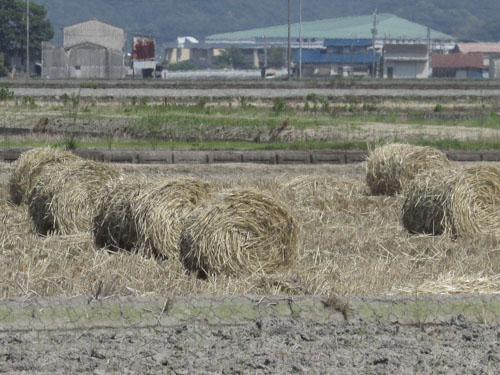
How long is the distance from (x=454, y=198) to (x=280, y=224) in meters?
2.85

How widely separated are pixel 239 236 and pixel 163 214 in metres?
1.28

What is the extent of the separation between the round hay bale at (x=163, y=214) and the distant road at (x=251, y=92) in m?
40.7

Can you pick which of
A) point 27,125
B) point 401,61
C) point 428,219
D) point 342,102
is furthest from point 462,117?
point 401,61

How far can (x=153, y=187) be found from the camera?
1092 cm

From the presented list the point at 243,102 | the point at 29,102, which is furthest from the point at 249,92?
the point at 29,102

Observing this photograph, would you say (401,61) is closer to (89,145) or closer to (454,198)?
(89,145)

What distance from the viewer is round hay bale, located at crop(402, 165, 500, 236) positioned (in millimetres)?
11914

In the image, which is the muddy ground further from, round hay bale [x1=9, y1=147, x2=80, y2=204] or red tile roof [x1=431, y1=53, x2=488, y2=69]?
red tile roof [x1=431, y1=53, x2=488, y2=69]

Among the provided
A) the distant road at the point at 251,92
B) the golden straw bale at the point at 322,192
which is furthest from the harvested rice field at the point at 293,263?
the distant road at the point at 251,92

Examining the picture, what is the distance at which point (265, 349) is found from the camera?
23.4 ft

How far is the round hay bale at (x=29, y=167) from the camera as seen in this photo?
46.4 feet

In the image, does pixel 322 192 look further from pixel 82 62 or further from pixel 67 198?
pixel 82 62

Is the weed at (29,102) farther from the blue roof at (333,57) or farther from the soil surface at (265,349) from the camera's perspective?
the blue roof at (333,57)

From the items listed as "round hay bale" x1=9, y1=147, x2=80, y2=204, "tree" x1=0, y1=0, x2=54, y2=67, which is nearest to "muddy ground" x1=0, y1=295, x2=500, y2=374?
"round hay bale" x1=9, y1=147, x2=80, y2=204
